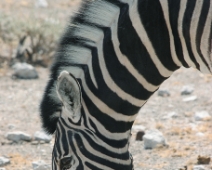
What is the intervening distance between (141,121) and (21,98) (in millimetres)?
1964

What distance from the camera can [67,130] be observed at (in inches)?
141

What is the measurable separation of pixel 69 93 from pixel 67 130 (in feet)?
0.82

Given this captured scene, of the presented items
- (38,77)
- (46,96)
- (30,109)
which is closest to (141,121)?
(30,109)

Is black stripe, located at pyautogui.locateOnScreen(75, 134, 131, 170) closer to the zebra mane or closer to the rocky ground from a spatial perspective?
the zebra mane

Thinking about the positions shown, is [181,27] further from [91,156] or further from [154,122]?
[154,122]

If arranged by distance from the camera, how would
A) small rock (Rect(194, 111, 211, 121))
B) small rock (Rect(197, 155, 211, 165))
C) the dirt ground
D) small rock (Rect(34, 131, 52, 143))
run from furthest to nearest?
small rock (Rect(194, 111, 211, 121)) < small rock (Rect(34, 131, 52, 143)) < the dirt ground < small rock (Rect(197, 155, 211, 165))

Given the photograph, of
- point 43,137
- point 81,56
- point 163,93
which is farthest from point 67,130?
point 163,93

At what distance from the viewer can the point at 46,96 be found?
3.70m

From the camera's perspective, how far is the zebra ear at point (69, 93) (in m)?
3.38

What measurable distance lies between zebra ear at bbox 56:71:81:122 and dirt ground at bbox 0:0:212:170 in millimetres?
2469

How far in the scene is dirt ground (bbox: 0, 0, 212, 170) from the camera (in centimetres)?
609

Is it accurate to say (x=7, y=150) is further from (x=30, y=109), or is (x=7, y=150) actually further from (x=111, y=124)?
(x=111, y=124)

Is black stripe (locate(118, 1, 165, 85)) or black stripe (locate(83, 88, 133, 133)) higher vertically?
black stripe (locate(118, 1, 165, 85))

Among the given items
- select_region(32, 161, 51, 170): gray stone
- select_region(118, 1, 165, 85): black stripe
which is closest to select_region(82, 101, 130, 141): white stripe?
select_region(118, 1, 165, 85): black stripe
